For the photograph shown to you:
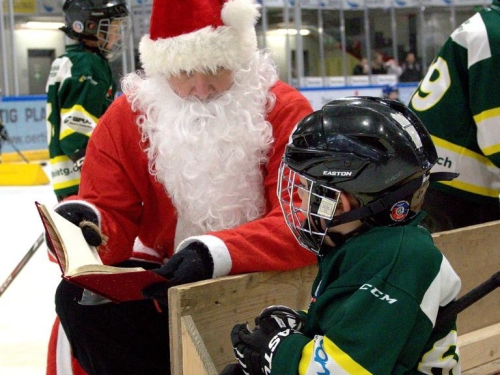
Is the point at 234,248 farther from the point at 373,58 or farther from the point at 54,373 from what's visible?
the point at 373,58

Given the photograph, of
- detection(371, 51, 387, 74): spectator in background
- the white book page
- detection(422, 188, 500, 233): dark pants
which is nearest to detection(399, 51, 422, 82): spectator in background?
detection(371, 51, 387, 74): spectator in background

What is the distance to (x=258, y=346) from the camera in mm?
1197

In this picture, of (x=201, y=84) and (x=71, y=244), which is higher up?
(x=201, y=84)

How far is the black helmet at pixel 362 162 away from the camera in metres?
1.18

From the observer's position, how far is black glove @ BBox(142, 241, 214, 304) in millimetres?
1460

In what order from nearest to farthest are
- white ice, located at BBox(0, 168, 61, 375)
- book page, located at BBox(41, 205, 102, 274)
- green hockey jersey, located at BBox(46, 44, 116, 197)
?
book page, located at BBox(41, 205, 102, 274), white ice, located at BBox(0, 168, 61, 375), green hockey jersey, located at BBox(46, 44, 116, 197)

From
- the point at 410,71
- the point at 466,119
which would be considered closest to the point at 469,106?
the point at 466,119

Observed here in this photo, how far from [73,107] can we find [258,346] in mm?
2370

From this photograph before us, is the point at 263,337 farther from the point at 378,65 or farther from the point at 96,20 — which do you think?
the point at 378,65

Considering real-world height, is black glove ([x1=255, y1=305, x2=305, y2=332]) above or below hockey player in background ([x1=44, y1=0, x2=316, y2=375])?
below

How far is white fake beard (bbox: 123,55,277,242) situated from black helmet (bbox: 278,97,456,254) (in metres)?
0.61

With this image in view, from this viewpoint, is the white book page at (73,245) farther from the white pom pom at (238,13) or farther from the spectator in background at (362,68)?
the spectator in background at (362,68)

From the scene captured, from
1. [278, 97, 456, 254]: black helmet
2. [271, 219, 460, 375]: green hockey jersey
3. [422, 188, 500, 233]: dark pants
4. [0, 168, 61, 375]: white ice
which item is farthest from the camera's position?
[0, 168, 61, 375]: white ice

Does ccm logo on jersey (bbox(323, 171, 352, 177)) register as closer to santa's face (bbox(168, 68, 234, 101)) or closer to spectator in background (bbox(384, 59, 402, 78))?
santa's face (bbox(168, 68, 234, 101))
